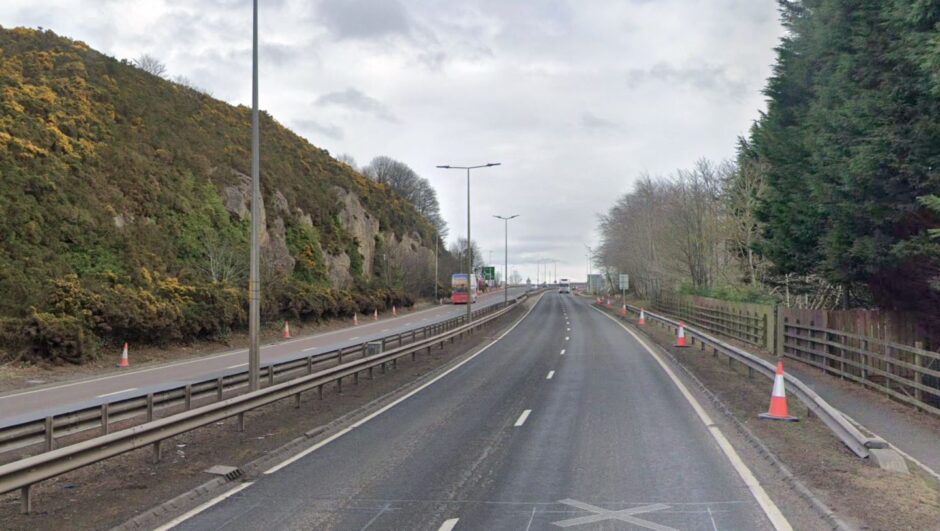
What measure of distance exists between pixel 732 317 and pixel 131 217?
3040 cm

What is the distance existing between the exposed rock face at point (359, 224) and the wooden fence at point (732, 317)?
104ft

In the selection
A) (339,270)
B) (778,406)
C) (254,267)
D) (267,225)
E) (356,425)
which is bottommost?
(356,425)

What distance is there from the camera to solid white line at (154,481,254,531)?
22.5 ft

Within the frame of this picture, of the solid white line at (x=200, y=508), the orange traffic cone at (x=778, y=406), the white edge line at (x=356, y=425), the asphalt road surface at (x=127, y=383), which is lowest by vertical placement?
the asphalt road surface at (x=127, y=383)

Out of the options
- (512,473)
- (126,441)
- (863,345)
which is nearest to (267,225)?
(863,345)

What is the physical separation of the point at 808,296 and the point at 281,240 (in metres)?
35.2

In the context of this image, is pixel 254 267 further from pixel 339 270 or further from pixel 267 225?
pixel 339 270

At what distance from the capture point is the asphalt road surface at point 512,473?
22.7ft

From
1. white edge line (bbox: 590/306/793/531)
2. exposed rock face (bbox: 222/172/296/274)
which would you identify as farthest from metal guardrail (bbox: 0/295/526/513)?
exposed rock face (bbox: 222/172/296/274)

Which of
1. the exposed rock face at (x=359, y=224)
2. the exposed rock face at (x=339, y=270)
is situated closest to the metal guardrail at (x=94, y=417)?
the exposed rock face at (x=339, y=270)

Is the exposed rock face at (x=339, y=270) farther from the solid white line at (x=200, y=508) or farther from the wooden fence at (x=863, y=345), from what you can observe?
the solid white line at (x=200, y=508)

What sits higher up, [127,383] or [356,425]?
[356,425]

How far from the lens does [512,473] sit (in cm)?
877

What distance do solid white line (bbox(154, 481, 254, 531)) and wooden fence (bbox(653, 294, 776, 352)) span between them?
20.4m
